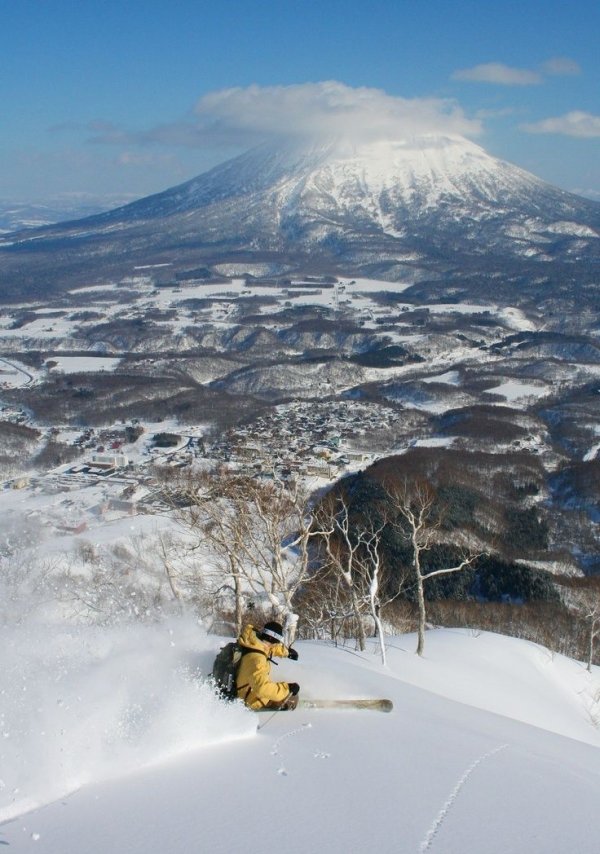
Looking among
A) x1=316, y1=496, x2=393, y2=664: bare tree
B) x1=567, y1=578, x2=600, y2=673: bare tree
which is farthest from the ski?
x1=567, y1=578, x2=600, y2=673: bare tree

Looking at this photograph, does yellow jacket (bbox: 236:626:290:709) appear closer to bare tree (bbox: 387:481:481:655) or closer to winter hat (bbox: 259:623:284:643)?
winter hat (bbox: 259:623:284:643)

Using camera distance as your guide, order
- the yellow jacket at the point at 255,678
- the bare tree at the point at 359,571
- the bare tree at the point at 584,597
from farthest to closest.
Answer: the bare tree at the point at 584,597, the bare tree at the point at 359,571, the yellow jacket at the point at 255,678

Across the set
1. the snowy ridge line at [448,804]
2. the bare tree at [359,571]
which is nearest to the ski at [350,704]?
the snowy ridge line at [448,804]

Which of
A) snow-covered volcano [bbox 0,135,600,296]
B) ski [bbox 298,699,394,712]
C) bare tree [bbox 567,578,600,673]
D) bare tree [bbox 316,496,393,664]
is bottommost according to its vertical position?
bare tree [bbox 567,578,600,673]

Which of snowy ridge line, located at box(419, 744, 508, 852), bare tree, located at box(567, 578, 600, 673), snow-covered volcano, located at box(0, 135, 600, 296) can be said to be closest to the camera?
snowy ridge line, located at box(419, 744, 508, 852)

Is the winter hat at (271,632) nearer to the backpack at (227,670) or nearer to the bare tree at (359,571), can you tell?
the backpack at (227,670)

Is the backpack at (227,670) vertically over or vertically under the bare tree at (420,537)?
over
